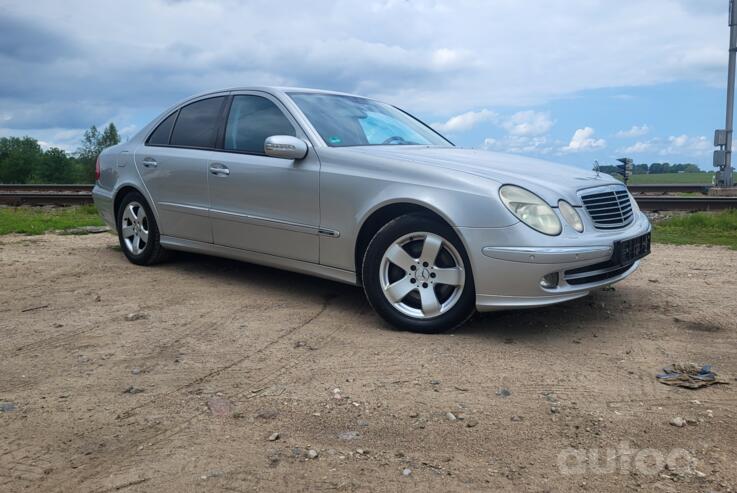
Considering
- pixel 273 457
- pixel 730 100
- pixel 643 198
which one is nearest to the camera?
pixel 273 457

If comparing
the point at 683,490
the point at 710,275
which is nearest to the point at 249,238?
the point at 683,490

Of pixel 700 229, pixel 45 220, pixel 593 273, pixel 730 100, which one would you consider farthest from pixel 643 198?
pixel 45 220

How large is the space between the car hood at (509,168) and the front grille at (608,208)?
3.5 inches

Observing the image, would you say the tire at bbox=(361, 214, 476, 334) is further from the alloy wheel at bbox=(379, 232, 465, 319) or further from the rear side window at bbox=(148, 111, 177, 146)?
the rear side window at bbox=(148, 111, 177, 146)

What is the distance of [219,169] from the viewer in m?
5.60

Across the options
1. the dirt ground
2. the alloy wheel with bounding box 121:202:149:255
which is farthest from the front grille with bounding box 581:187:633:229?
the alloy wheel with bounding box 121:202:149:255

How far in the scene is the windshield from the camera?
5184mm

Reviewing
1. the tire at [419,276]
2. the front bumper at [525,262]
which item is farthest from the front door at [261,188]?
the front bumper at [525,262]

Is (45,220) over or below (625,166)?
below

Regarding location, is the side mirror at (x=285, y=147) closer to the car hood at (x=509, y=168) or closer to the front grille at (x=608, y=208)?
the car hood at (x=509, y=168)

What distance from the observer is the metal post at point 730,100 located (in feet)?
53.3

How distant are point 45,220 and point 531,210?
8714 mm

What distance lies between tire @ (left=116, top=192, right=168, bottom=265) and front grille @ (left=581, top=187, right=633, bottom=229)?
387 centimetres

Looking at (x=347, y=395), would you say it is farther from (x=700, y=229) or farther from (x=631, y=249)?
(x=700, y=229)
